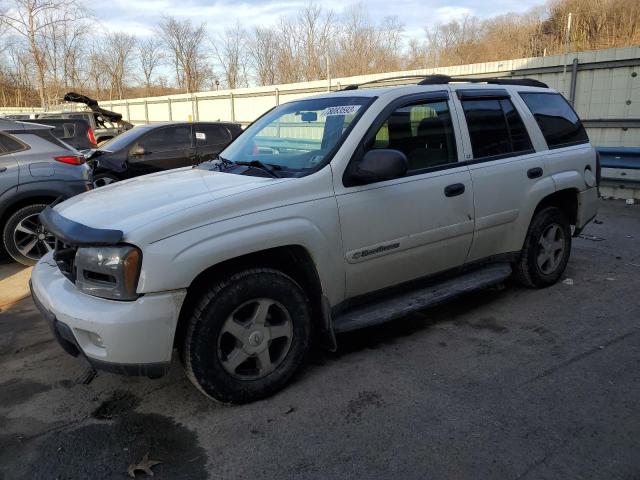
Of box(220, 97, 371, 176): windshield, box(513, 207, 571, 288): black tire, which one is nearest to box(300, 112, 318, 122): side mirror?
box(220, 97, 371, 176): windshield

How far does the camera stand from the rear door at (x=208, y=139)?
10.4 meters

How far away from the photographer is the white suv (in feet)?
9.01

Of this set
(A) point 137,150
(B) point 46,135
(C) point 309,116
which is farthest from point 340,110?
(A) point 137,150

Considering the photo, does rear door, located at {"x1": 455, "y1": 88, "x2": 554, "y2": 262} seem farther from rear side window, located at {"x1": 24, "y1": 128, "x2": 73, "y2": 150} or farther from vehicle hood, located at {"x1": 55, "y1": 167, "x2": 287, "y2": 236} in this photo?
rear side window, located at {"x1": 24, "y1": 128, "x2": 73, "y2": 150}

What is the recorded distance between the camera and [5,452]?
2.77 meters

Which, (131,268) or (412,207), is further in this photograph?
(412,207)

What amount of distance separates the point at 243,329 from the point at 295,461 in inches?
30.9

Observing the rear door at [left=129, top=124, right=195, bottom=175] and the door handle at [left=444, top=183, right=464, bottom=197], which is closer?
the door handle at [left=444, top=183, right=464, bottom=197]

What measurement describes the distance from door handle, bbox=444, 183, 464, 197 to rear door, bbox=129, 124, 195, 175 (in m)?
7.15

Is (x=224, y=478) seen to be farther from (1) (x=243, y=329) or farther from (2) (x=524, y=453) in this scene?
(2) (x=524, y=453)

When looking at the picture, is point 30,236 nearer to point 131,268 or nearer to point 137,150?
point 137,150

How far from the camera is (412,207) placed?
12.0ft

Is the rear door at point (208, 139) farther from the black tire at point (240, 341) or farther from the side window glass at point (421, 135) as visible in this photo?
the black tire at point (240, 341)

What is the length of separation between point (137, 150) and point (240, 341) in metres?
7.69
